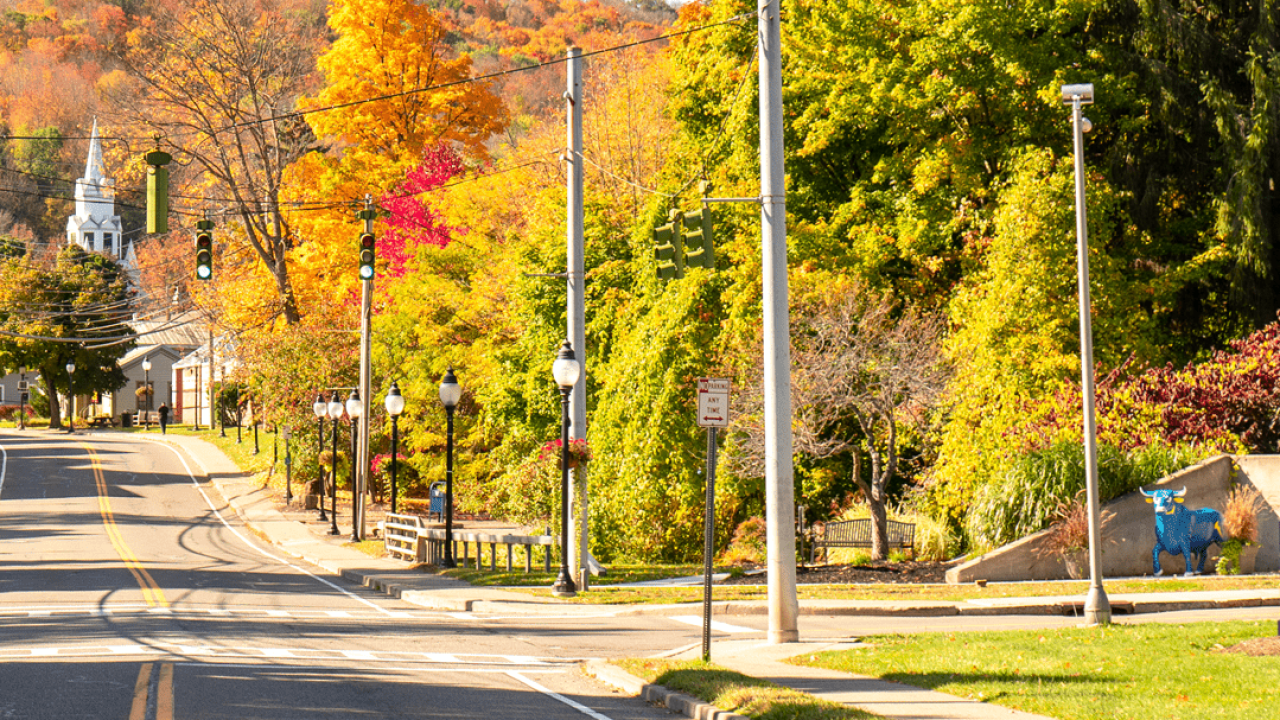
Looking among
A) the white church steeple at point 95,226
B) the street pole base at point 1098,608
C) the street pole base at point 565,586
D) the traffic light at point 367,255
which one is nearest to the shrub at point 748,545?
the street pole base at point 565,586

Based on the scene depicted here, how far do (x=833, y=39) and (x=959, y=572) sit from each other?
13.8m

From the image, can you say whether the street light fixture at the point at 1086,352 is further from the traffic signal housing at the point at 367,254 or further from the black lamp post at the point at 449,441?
the traffic signal housing at the point at 367,254

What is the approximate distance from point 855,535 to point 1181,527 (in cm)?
748

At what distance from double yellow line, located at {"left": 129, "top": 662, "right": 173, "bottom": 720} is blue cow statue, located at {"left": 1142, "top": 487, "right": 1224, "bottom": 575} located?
1608 centimetres

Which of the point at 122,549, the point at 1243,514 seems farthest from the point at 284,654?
the point at 122,549

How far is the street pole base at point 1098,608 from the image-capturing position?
50.6ft

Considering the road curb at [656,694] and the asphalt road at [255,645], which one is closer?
the road curb at [656,694]

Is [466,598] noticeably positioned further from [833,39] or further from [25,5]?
[25,5]

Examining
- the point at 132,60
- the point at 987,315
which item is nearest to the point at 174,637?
the point at 987,315

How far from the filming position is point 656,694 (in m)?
11.2

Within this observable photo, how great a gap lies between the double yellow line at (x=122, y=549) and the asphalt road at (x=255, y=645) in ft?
0.25

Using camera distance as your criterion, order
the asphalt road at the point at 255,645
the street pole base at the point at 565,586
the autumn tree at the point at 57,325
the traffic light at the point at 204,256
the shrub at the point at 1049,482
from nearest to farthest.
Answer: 1. the asphalt road at the point at 255,645
2. the traffic light at the point at 204,256
3. the street pole base at the point at 565,586
4. the shrub at the point at 1049,482
5. the autumn tree at the point at 57,325

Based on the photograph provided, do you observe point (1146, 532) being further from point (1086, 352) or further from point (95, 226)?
point (95, 226)

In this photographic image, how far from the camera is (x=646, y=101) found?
36.6m
